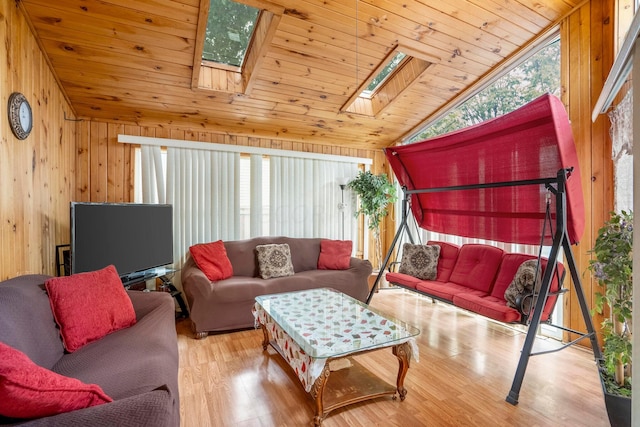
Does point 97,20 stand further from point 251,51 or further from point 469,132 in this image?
point 469,132

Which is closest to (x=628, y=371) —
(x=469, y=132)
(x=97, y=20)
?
(x=469, y=132)

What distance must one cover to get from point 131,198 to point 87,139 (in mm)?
791

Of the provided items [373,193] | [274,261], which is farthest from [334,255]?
[373,193]

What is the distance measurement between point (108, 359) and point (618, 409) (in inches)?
107

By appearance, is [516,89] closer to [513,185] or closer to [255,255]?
Answer: [513,185]

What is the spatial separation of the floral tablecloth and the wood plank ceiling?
2314 mm

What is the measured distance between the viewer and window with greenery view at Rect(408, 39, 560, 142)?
3.11 metres

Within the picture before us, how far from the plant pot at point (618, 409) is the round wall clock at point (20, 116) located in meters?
3.82

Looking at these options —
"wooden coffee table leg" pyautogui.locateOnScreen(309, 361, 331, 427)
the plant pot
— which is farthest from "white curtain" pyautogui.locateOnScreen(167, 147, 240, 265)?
the plant pot

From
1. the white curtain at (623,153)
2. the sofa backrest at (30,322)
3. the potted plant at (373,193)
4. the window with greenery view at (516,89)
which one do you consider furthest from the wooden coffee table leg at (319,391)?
the window with greenery view at (516,89)

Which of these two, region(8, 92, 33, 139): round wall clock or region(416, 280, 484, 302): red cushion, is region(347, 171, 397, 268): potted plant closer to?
region(416, 280, 484, 302): red cushion

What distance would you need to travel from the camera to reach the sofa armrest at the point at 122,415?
3.00ft

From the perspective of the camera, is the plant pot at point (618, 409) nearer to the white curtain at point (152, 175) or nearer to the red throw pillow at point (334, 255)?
the red throw pillow at point (334, 255)

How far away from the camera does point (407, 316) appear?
11.6 feet
